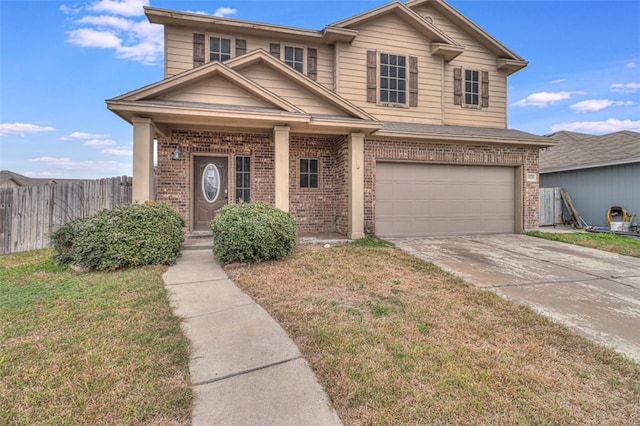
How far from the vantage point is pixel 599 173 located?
1188cm

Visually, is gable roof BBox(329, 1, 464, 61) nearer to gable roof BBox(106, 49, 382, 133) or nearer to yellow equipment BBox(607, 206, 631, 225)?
gable roof BBox(106, 49, 382, 133)

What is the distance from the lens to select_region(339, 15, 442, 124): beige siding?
944 centimetres

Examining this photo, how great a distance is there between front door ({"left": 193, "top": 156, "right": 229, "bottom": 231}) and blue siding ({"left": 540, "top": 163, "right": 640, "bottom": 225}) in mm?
13588

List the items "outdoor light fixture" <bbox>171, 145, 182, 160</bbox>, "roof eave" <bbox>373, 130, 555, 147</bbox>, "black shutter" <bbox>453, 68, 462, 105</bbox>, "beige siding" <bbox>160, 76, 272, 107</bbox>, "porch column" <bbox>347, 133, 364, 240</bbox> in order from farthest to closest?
"black shutter" <bbox>453, 68, 462, 105</bbox>
"roof eave" <bbox>373, 130, 555, 147</bbox>
"outdoor light fixture" <bbox>171, 145, 182, 160</bbox>
"porch column" <bbox>347, 133, 364, 240</bbox>
"beige siding" <bbox>160, 76, 272, 107</bbox>

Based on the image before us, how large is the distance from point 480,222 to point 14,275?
10.8m

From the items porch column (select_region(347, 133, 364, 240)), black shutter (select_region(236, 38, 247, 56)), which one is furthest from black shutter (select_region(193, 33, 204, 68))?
porch column (select_region(347, 133, 364, 240))

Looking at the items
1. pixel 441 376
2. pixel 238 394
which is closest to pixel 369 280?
pixel 441 376

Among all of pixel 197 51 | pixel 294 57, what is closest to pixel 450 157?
pixel 294 57

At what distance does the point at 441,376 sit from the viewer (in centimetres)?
221

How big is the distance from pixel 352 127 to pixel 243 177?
Answer: 10.9 ft

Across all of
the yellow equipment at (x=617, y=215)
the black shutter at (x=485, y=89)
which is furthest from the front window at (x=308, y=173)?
the yellow equipment at (x=617, y=215)

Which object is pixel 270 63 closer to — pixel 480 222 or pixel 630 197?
pixel 480 222

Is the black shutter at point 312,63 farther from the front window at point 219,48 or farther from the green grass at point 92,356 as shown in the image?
the green grass at point 92,356

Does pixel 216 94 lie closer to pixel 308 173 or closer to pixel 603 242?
pixel 308 173
